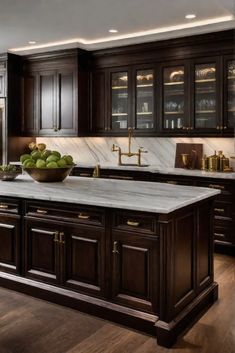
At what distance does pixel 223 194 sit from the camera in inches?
171

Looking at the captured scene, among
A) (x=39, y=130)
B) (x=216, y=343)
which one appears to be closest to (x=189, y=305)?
(x=216, y=343)

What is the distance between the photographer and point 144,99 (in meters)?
5.35

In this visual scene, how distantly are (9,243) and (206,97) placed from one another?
296cm

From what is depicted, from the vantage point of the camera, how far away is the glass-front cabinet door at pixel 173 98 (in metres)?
5.02

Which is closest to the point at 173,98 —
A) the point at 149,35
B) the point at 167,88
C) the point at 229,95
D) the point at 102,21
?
the point at 167,88

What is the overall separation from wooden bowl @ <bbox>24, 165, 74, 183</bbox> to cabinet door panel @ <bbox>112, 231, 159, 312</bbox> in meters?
1.02

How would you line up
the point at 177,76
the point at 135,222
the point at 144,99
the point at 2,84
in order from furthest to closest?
1. the point at 2,84
2. the point at 144,99
3. the point at 177,76
4. the point at 135,222

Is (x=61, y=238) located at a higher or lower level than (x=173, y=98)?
lower

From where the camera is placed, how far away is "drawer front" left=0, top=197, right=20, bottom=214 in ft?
10.4

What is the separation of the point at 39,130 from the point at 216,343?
444 centimetres

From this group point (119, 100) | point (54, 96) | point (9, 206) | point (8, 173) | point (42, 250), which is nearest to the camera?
point (42, 250)

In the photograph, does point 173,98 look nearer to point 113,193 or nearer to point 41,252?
point 113,193

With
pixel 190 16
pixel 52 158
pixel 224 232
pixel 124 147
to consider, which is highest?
pixel 190 16

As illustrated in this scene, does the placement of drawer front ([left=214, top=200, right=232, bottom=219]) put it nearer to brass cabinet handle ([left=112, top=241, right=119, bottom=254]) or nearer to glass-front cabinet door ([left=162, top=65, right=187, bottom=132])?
glass-front cabinet door ([left=162, top=65, right=187, bottom=132])
